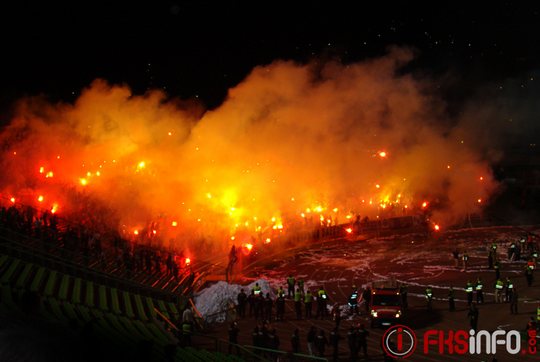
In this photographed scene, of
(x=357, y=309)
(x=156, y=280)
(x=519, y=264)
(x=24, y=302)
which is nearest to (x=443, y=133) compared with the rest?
(x=519, y=264)

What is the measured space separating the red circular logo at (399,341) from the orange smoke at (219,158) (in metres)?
14.6

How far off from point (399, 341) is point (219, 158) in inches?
786

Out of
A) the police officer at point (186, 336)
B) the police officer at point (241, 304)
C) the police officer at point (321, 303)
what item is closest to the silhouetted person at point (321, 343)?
the police officer at point (186, 336)

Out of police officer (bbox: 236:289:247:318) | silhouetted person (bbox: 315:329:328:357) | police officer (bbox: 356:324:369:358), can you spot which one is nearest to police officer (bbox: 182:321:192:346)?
silhouetted person (bbox: 315:329:328:357)

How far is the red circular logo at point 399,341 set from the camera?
14.4 m

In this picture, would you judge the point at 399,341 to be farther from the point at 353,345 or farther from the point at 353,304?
the point at 353,304

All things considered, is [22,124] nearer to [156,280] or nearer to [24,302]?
[156,280]

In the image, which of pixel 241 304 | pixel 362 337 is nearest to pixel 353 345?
pixel 362 337

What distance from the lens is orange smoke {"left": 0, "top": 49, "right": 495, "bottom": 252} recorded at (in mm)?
30156

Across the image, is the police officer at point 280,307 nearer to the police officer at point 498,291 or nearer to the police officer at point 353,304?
the police officer at point 353,304

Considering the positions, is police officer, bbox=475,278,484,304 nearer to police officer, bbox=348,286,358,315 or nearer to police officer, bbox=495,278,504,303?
police officer, bbox=495,278,504,303

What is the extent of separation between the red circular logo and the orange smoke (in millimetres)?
14644

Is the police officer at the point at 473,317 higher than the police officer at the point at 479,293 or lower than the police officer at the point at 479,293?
lower

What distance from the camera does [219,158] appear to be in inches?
1315
